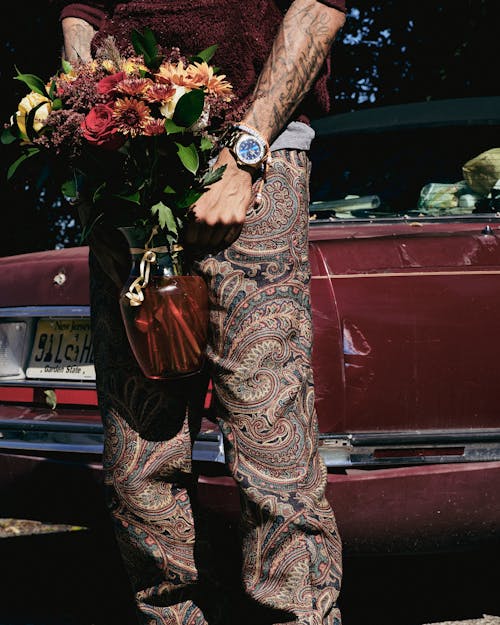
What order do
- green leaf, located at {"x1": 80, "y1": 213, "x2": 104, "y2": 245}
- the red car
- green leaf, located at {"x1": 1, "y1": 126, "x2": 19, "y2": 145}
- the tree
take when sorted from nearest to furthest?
green leaf, located at {"x1": 80, "y1": 213, "x2": 104, "y2": 245}
green leaf, located at {"x1": 1, "y1": 126, "x2": 19, "y2": 145}
the red car
the tree

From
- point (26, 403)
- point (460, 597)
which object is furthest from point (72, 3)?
point (460, 597)

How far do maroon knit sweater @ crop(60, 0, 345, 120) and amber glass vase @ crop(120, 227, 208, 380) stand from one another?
1.27 ft

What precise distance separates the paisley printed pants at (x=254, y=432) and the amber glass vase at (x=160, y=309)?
0.08 m

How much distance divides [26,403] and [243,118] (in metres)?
1.57

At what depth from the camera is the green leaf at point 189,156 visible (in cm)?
183

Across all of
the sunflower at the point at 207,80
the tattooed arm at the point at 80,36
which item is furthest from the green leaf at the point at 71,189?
the tattooed arm at the point at 80,36

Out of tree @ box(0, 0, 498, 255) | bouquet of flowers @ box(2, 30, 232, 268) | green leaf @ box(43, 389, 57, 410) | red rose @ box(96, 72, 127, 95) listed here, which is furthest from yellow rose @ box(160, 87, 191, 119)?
tree @ box(0, 0, 498, 255)

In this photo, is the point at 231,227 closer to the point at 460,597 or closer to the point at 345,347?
the point at 345,347

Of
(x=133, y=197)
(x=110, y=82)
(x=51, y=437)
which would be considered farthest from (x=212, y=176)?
(x=51, y=437)

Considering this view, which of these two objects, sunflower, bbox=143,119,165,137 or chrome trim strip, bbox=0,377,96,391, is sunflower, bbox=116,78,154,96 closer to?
sunflower, bbox=143,119,165,137

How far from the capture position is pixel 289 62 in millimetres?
2012

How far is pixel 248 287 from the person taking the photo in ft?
6.58

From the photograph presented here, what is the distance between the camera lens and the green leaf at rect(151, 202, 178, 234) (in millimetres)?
1854

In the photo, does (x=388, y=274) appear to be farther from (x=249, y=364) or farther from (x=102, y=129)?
(x=102, y=129)
